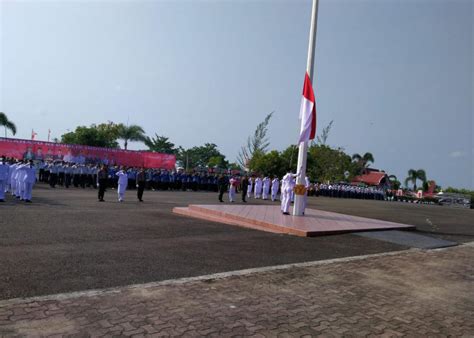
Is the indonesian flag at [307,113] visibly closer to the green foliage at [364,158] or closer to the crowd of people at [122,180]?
the crowd of people at [122,180]

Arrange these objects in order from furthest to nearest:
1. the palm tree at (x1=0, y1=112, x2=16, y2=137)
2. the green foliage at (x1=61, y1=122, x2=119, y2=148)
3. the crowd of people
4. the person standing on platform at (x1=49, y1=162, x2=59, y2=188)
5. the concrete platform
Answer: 1. the green foliage at (x1=61, y1=122, x2=119, y2=148)
2. the palm tree at (x1=0, y1=112, x2=16, y2=137)
3. the person standing on platform at (x1=49, y1=162, x2=59, y2=188)
4. the crowd of people
5. the concrete platform

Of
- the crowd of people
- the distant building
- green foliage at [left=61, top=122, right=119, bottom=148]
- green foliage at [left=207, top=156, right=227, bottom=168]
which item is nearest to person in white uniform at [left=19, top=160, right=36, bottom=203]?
the crowd of people

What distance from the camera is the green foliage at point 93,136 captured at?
49312 mm

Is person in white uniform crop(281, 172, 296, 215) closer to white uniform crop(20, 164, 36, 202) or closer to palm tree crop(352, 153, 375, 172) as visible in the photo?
white uniform crop(20, 164, 36, 202)

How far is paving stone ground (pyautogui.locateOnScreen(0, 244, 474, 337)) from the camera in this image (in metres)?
4.46

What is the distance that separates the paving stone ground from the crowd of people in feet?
27.9

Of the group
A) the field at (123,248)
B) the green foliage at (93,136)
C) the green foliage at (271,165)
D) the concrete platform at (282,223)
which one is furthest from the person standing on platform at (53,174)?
the green foliage at (271,165)

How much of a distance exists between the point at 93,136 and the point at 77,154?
1758 centimetres

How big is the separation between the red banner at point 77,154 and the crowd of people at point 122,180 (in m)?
2.10

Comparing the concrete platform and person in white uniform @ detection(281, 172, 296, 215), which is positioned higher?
person in white uniform @ detection(281, 172, 296, 215)

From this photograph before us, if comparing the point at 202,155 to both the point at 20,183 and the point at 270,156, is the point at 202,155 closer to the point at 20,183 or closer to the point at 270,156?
the point at 270,156

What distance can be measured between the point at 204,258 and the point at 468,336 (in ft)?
14.4

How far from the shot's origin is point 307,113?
15109 millimetres

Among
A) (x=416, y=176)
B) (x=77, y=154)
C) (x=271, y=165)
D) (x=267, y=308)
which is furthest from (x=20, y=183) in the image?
(x=416, y=176)
